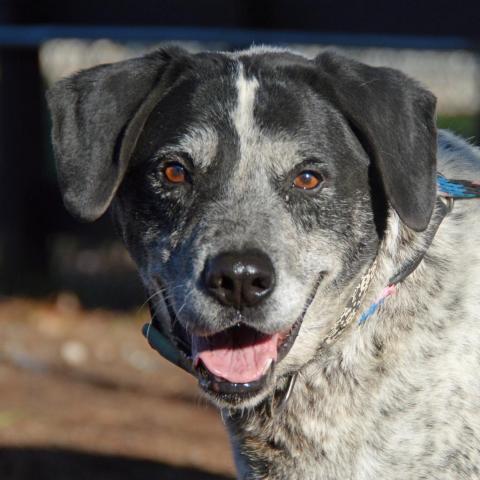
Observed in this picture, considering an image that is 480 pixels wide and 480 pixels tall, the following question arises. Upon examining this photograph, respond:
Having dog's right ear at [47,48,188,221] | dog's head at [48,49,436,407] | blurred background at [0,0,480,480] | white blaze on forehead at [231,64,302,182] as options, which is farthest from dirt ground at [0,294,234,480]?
white blaze on forehead at [231,64,302,182]

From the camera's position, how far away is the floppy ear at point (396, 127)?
12.6 feet

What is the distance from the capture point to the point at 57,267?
981 cm

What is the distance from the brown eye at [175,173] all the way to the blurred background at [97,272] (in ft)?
7.40

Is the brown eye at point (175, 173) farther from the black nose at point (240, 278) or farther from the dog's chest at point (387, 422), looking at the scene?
the dog's chest at point (387, 422)

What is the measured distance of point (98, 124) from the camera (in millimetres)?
4047

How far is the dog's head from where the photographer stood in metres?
3.74

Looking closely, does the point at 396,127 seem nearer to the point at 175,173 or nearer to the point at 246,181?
the point at 246,181

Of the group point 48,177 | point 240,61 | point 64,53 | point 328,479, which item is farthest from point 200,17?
point 328,479

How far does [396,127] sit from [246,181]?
482 millimetres

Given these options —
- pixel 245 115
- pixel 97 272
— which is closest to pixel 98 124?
pixel 245 115

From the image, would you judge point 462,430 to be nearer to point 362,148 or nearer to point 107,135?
point 362,148

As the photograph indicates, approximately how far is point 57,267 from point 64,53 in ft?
11.4

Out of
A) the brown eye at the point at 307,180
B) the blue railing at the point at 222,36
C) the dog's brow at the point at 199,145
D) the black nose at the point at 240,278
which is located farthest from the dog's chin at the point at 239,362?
the blue railing at the point at 222,36

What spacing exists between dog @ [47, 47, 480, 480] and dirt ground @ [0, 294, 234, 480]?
1969 millimetres
